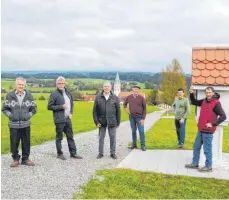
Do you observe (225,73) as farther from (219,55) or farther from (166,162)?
(166,162)

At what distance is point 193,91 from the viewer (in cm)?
817

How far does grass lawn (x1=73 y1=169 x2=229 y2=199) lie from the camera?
6.10 m

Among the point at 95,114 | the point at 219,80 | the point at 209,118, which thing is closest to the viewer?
the point at 209,118

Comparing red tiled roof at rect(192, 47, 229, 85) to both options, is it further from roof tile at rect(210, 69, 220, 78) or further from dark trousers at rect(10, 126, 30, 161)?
dark trousers at rect(10, 126, 30, 161)

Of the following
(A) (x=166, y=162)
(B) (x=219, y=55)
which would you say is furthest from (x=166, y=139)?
(B) (x=219, y=55)

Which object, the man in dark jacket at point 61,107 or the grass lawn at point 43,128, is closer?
the man in dark jacket at point 61,107

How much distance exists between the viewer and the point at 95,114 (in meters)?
9.20

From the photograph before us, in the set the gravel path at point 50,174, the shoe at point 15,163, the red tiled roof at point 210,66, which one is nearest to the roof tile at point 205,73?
the red tiled roof at point 210,66

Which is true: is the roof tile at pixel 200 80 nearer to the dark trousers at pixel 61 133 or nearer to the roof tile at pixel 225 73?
the roof tile at pixel 225 73

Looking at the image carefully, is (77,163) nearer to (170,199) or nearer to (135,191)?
(135,191)

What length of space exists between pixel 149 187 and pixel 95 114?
10.5ft

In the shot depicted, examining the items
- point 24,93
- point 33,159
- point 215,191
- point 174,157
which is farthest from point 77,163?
point 215,191

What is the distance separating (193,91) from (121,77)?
84.0 meters

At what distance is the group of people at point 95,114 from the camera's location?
7711mm
